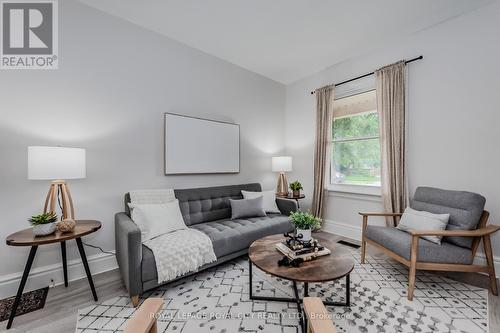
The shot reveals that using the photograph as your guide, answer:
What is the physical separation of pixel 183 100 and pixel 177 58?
57 centimetres

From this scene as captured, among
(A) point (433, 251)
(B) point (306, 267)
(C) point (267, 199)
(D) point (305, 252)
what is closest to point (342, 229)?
(C) point (267, 199)

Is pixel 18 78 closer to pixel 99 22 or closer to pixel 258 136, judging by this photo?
pixel 99 22

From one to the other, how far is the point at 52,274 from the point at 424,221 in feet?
12.2

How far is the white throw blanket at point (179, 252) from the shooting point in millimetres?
1857

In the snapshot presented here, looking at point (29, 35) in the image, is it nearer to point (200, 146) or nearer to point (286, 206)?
point (200, 146)

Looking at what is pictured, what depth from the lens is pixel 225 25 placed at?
2.60 meters

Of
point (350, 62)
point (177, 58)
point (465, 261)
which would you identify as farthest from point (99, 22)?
point (465, 261)

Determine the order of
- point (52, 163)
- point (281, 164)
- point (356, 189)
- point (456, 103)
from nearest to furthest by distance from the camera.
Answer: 1. point (52, 163)
2. point (456, 103)
3. point (356, 189)
4. point (281, 164)

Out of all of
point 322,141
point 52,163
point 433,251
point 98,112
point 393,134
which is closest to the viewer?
point 52,163

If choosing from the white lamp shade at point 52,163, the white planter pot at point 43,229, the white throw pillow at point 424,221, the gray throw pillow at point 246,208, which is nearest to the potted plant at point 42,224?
the white planter pot at point 43,229

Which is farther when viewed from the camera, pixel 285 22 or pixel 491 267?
pixel 285 22

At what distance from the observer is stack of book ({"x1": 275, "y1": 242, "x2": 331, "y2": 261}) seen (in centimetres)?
173

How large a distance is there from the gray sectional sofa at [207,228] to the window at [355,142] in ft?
3.91

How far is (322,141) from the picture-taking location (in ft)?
12.1
